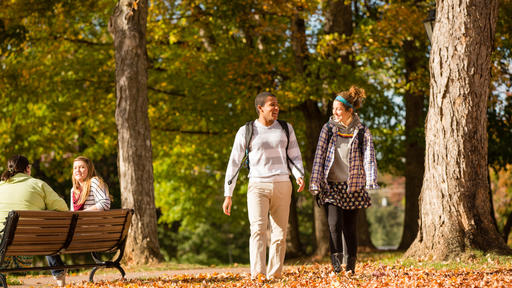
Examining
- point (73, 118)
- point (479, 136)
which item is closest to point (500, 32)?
point (479, 136)

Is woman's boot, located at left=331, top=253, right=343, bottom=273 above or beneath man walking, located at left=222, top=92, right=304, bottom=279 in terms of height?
beneath

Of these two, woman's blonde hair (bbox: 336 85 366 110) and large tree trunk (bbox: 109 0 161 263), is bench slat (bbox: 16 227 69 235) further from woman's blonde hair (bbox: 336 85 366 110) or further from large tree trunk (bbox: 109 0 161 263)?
large tree trunk (bbox: 109 0 161 263)

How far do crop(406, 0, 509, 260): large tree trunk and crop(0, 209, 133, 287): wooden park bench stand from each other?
12.6ft

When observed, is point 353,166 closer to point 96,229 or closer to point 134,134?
point 96,229

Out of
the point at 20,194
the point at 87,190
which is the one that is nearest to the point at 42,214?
the point at 20,194

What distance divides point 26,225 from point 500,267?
201 inches

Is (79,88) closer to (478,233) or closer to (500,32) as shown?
(500,32)

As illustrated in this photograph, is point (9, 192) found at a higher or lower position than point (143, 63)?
lower

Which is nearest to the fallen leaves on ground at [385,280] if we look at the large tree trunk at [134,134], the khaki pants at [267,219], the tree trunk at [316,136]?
the khaki pants at [267,219]

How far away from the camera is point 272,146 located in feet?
21.3

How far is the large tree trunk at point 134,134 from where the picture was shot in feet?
37.1

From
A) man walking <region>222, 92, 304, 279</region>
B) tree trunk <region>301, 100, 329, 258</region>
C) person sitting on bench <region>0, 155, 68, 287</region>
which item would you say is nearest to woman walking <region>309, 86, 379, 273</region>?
man walking <region>222, 92, 304, 279</region>

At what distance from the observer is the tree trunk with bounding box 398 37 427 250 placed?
17.2 metres

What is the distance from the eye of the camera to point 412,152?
695 inches
